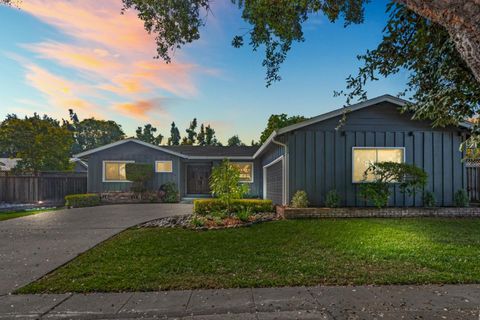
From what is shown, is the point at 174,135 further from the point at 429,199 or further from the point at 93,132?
the point at 429,199

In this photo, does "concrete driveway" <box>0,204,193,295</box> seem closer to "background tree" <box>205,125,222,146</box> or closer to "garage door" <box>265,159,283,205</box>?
"garage door" <box>265,159,283,205</box>

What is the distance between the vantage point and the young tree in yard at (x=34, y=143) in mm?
21203

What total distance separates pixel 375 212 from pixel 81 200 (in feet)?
43.2

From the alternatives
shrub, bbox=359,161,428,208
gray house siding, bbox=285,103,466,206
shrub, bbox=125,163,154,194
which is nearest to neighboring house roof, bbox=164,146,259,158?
shrub, bbox=125,163,154,194

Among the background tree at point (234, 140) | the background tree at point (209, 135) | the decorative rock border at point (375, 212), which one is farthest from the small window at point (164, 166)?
the background tree at point (234, 140)

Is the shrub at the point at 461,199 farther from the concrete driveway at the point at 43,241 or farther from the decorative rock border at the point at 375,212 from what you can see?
the concrete driveway at the point at 43,241

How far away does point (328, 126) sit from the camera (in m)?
10.4

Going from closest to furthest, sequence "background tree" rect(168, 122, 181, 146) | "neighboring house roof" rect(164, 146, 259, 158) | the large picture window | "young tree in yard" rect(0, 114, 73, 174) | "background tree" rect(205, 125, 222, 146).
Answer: "neighboring house roof" rect(164, 146, 259, 158) < the large picture window < "young tree in yard" rect(0, 114, 73, 174) < "background tree" rect(205, 125, 222, 146) < "background tree" rect(168, 122, 181, 146)

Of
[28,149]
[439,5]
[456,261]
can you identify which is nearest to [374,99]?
[456,261]

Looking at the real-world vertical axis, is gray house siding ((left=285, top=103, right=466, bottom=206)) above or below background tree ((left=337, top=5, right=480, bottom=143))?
below

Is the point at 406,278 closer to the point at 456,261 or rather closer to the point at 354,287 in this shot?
the point at 354,287

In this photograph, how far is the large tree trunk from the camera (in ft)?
7.25

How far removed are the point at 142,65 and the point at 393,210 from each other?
10.7 m

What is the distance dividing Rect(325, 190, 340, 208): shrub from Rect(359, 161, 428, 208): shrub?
78 centimetres
